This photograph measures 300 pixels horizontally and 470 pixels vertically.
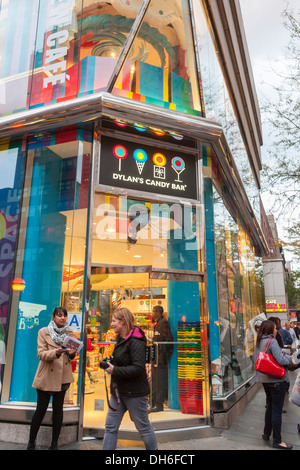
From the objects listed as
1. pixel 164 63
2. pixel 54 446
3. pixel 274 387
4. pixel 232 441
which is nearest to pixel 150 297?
pixel 274 387

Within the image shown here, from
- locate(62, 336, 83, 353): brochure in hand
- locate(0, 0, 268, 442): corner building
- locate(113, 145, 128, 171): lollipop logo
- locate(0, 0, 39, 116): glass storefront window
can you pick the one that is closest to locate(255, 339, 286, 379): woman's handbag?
locate(0, 0, 268, 442): corner building

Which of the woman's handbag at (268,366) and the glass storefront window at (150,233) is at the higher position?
the glass storefront window at (150,233)

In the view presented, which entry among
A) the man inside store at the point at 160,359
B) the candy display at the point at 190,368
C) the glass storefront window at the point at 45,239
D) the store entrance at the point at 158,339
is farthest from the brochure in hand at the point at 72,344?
the candy display at the point at 190,368

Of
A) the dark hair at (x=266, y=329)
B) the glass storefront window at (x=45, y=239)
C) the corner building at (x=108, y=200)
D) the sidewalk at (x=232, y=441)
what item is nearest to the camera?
the sidewalk at (x=232, y=441)

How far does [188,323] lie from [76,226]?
2746 millimetres

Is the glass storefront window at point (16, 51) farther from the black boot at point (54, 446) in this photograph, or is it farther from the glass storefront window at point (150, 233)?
the black boot at point (54, 446)

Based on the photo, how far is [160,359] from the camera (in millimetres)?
6312

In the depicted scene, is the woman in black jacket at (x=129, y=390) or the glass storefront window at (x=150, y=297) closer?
the woman in black jacket at (x=129, y=390)

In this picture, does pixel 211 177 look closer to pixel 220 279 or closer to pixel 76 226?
pixel 220 279

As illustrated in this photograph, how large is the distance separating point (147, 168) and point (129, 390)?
4.30 m

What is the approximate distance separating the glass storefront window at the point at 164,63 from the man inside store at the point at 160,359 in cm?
412

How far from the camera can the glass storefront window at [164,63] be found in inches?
276
